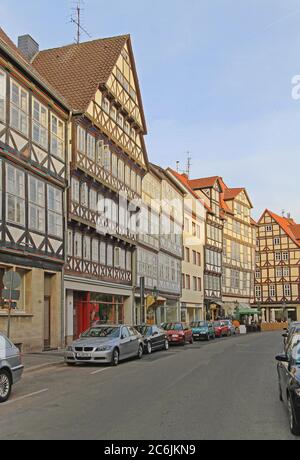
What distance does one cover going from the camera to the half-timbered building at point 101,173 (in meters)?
28.1

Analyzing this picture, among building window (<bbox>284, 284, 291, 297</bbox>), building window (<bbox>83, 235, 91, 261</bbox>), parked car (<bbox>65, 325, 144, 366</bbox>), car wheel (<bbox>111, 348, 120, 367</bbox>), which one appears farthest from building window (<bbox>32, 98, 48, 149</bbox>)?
building window (<bbox>284, 284, 291, 297</bbox>)

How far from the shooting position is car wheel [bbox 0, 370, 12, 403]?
10766mm

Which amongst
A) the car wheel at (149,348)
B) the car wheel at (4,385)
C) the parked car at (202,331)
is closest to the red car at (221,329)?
the parked car at (202,331)

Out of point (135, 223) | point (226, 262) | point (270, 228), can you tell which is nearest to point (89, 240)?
point (135, 223)

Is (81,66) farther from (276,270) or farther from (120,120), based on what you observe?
(276,270)

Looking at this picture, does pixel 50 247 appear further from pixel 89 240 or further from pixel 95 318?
pixel 95 318

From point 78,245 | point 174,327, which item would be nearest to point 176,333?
point 174,327

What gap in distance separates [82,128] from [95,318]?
9.92 m

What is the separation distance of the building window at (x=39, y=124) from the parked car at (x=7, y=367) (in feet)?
44.6

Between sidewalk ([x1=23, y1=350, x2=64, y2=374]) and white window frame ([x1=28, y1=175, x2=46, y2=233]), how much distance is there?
16.5 feet

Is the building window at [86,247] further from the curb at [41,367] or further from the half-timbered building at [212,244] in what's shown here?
the half-timbered building at [212,244]

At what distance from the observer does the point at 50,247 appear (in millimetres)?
24484
